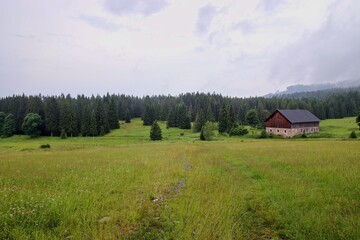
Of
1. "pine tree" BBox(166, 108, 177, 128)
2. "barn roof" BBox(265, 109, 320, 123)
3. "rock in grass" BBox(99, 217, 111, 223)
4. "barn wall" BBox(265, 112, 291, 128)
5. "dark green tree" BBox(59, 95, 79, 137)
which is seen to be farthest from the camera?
"pine tree" BBox(166, 108, 177, 128)

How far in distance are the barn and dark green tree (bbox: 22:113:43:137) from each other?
83.7m

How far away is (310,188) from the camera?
33.6ft

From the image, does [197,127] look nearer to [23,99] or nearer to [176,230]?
[23,99]

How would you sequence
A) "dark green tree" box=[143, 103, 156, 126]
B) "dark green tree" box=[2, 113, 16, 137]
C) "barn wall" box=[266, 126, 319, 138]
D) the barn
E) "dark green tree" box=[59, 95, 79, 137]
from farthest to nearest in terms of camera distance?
"dark green tree" box=[143, 103, 156, 126]
"dark green tree" box=[2, 113, 16, 137]
"dark green tree" box=[59, 95, 79, 137]
the barn
"barn wall" box=[266, 126, 319, 138]

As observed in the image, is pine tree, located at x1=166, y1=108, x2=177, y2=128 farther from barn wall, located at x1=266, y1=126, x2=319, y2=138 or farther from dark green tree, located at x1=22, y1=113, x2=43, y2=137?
dark green tree, located at x1=22, y1=113, x2=43, y2=137

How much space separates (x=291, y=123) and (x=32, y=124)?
8876cm

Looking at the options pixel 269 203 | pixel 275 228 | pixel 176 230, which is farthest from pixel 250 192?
pixel 176 230

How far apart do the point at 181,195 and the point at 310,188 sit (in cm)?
550

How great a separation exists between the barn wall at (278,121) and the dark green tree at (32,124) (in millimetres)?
83561

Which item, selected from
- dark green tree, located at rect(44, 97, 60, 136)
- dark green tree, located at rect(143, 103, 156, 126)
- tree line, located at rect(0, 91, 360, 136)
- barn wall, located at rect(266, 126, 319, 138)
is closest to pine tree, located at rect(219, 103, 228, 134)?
tree line, located at rect(0, 91, 360, 136)

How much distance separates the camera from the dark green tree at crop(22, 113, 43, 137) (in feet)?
288

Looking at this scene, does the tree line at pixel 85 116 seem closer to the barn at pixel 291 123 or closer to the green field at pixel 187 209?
the barn at pixel 291 123

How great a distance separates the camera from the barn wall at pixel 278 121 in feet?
253

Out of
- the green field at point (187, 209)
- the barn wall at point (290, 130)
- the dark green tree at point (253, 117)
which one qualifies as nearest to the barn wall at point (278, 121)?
the barn wall at point (290, 130)
